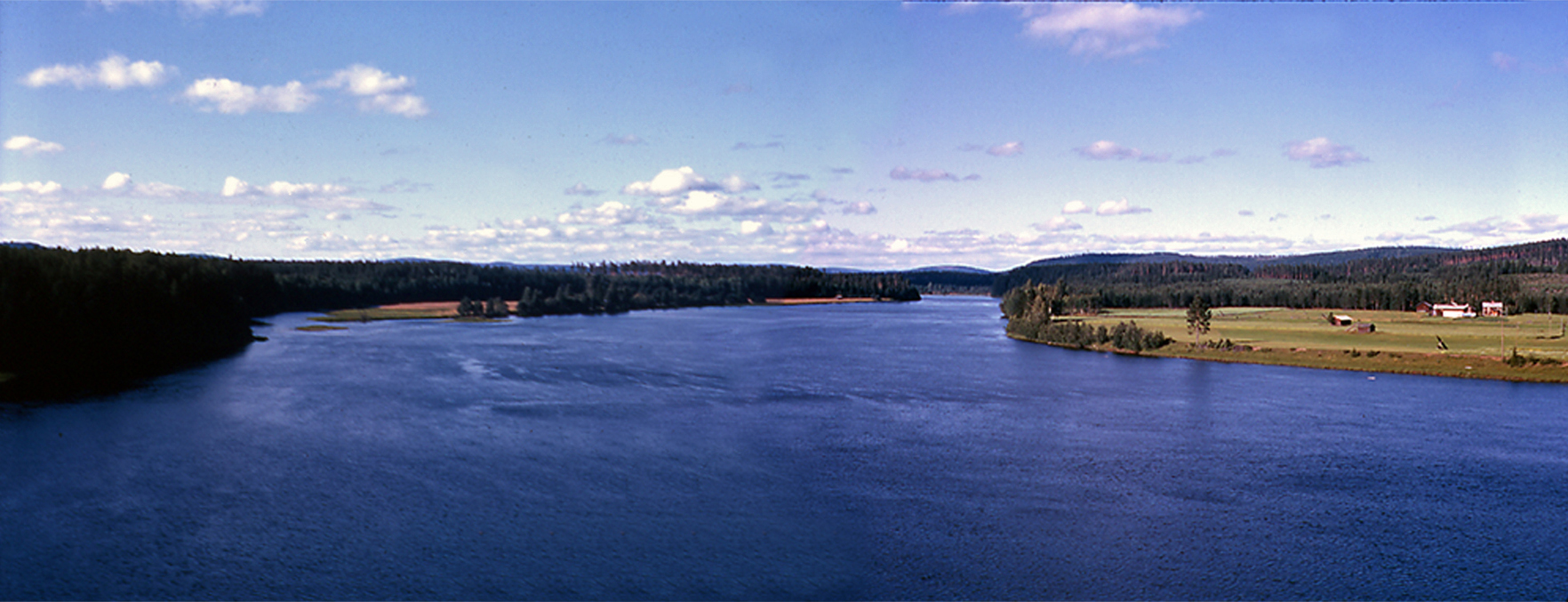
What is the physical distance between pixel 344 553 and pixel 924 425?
90.6ft

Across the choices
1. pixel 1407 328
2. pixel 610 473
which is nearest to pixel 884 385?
pixel 610 473

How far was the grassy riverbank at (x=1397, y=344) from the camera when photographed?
2638 inches

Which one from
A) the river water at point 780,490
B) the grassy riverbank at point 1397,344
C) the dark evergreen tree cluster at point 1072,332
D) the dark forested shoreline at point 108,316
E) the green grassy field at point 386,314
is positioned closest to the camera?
the river water at point 780,490

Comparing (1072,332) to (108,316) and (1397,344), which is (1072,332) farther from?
(108,316)

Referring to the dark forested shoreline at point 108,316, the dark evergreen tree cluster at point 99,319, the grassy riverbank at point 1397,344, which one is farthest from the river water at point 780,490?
the dark evergreen tree cluster at point 99,319

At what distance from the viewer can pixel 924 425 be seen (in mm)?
43844

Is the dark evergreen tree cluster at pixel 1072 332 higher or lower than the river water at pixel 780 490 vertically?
higher

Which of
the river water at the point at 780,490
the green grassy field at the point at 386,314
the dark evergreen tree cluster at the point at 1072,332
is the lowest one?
the river water at the point at 780,490

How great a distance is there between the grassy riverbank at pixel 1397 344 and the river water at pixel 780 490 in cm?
728

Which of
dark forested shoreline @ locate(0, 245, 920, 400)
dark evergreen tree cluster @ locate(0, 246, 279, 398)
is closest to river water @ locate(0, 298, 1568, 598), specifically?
dark forested shoreline @ locate(0, 245, 920, 400)

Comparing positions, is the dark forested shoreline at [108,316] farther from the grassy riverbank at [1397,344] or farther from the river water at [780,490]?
the grassy riverbank at [1397,344]

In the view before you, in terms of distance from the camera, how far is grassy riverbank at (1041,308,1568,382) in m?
67.0

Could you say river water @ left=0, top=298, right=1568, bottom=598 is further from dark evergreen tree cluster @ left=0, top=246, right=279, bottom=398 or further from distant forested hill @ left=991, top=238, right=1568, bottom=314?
distant forested hill @ left=991, top=238, right=1568, bottom=314

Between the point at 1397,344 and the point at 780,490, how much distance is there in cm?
7396
